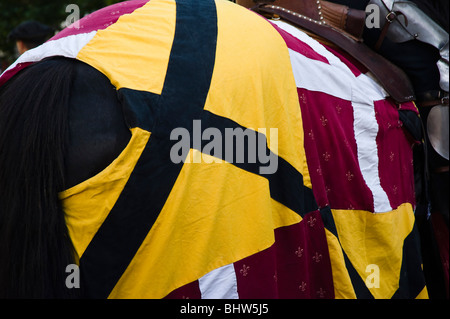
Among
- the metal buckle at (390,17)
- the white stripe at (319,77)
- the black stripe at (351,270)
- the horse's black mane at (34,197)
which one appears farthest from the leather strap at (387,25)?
the horse's black mane at (34,197)

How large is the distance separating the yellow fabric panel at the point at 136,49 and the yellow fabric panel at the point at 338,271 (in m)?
0.74

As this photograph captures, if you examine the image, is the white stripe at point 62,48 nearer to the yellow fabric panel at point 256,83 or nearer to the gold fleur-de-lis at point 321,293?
the yellow fabric panel at point 256,83

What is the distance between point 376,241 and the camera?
193 cm

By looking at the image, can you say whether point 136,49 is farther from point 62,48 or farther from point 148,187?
point 148,187

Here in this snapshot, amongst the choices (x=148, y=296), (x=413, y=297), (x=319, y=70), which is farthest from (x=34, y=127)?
(x=413, y=297)

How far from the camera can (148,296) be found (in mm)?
1371

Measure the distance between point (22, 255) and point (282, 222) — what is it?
2.36 ft

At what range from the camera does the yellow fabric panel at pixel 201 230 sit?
1.37 metres

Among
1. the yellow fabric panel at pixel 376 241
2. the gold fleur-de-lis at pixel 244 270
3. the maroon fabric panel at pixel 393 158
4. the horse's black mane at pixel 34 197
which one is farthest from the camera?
the maroon fabric panel at pixel 393 158

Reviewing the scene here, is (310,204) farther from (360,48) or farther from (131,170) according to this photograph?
(360,48)

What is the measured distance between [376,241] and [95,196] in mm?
1064

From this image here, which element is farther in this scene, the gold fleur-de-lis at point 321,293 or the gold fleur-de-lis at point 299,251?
the gold fleur-de-lis at point 321,293

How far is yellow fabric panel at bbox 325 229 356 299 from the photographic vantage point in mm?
1694

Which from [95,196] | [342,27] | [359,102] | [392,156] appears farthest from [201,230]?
[342,27]
